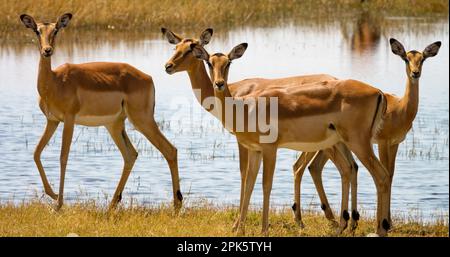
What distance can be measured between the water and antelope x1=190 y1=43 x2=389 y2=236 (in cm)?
293

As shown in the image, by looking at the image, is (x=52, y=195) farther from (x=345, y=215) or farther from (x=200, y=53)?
(x=345, y=215)

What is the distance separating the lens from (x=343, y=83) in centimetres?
A: 1064

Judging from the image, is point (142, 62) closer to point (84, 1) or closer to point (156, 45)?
point (156, 45)

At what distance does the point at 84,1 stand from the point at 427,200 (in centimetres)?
1729

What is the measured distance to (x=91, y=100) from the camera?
12031mm

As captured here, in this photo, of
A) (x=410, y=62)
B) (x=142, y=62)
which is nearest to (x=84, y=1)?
(x=142, y=62)

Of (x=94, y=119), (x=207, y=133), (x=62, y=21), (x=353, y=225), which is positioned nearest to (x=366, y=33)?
(x=207, y=133)

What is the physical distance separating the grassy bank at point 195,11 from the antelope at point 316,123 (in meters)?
17.5

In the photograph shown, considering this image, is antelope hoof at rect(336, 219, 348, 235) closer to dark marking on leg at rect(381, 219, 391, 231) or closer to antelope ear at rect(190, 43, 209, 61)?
dark marking on leg at rect(381, 219, 391, 231)

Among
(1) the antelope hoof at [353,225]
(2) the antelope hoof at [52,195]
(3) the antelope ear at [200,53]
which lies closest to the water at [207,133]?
(2) the antelope hoof at [52,195]

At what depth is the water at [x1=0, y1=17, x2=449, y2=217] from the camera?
47.2ft

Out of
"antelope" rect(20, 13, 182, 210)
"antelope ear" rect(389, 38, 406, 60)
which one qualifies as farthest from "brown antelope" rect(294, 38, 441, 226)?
"antelope" rect(20, 13, 182, 210)

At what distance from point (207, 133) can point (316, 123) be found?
26.5ft
